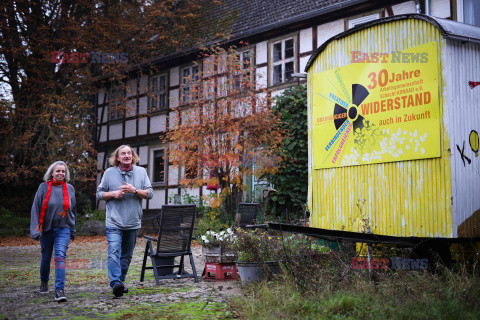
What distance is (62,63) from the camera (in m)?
20.2

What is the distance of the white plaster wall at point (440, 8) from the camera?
13133 mm

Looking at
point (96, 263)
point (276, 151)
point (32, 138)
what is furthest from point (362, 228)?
point (32, 138)

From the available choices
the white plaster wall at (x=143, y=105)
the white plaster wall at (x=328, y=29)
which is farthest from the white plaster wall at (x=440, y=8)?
the white plaster wall at (x=143, y=105)

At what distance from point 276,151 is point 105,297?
8182mm

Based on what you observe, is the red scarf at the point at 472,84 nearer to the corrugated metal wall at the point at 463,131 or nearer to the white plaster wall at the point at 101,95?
the corrugated metal wall at the point at 463,131

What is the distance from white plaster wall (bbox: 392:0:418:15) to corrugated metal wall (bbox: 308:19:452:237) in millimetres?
6977

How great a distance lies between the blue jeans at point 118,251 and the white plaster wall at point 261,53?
11.5 m

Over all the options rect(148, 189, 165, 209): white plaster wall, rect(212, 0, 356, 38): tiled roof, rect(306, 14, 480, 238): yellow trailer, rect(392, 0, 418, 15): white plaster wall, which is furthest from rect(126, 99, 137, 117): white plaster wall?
rect(306, 14, 480, 238): yellow trailer

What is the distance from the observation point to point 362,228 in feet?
23.6

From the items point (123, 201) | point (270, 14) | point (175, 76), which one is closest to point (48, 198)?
point (123, 201)

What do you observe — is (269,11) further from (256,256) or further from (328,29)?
(256,256)

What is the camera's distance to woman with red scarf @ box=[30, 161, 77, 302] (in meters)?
6.64

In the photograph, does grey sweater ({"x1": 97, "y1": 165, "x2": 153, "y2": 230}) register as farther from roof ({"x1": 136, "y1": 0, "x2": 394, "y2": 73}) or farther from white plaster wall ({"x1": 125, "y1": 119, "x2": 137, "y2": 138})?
white plaster wall ({"x1": 125, "y1": 119, "x2": 137, "y2": 138})

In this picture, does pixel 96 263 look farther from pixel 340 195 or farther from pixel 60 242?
pixel 340 195
